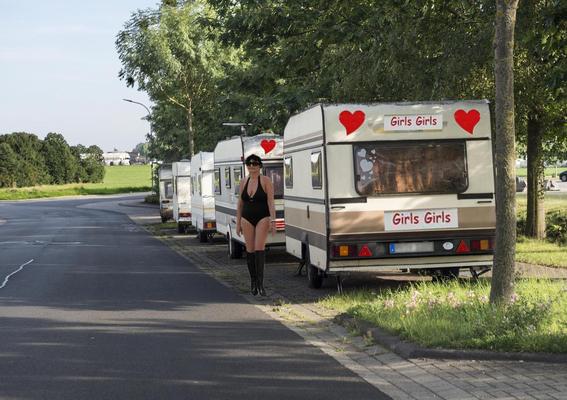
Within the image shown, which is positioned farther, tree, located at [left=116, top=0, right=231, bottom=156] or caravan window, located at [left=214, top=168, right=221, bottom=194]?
tree, located at [left=116, top=0, right=231, bottom=156]

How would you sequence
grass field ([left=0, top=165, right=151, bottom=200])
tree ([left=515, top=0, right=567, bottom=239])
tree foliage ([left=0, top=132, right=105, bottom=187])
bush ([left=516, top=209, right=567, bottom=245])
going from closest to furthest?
tree ([left=515, top=0, right=567, bottom=239]), bush ([left=516, top=209, right=567, bottom=245]), grass field ([left=0, top=165, right=151, bottom=200]), tree foliage ([left=0, top=132, right=105, bottom=187])

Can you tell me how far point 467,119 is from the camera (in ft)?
40.7

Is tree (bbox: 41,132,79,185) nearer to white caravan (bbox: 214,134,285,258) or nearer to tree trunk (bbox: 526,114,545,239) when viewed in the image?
white caravan (bbox: 214,134,285,258)

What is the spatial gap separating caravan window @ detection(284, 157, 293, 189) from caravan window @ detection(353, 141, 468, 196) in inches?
112

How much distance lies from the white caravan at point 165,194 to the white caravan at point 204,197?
1382 centimetres

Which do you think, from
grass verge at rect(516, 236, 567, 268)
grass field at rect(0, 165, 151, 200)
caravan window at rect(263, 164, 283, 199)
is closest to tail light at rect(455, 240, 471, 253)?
grass verge at rect(516, 236, 567, 268)

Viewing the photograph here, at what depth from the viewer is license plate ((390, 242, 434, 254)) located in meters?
12.1

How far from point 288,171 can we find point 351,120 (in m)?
3.27

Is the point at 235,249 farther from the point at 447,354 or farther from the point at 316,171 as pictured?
the point at 447,354

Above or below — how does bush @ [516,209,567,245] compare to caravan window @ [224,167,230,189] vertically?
below

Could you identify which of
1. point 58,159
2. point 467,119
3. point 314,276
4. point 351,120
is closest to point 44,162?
point 58,159

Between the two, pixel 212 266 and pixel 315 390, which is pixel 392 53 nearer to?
pixel 212 266

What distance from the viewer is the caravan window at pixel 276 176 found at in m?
18.2

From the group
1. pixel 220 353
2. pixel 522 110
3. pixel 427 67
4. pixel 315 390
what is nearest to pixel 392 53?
pixel 427 67
